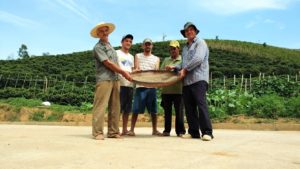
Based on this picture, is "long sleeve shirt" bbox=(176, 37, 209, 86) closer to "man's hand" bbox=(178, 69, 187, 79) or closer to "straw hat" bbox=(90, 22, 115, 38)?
"man's hand" bbox=(178, 69, 187, 79)

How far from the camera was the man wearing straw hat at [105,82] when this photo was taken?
6.78 m

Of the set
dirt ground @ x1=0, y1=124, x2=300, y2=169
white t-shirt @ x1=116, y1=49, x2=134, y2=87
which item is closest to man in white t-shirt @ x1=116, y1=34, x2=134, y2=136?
white t-shirt @ x1=116, y1=49, x2=134, y2=87

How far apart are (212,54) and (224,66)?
9.47 metres

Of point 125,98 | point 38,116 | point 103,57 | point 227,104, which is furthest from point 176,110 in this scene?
point 38,116

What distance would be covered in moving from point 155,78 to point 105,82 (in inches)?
33.3

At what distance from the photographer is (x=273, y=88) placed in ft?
55.2

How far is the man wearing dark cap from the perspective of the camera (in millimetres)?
6877

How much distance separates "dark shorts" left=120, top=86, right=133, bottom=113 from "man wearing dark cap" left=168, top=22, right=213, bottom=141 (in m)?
0.89

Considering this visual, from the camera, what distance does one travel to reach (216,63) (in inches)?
1554

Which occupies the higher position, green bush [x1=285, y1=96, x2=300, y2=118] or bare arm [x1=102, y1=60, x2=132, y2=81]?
bare arm [x1=102, y1=60, x2=132, y2=81]

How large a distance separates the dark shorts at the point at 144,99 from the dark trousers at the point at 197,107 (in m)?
0.63

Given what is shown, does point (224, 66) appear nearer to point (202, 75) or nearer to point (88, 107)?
point (88, 107)

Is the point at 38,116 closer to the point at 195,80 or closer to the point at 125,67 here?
the point at 125,67

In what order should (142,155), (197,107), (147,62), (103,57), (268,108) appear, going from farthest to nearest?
(268,108), (147,62), (197,107), (103,57), (142,155)
